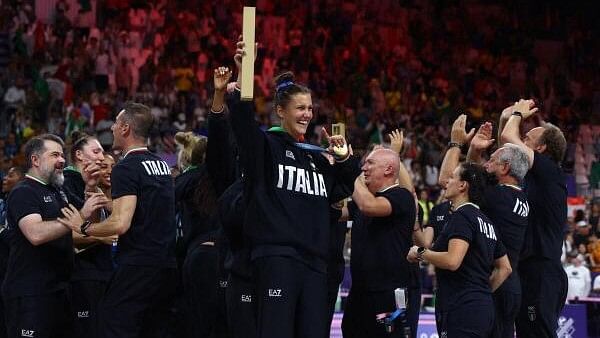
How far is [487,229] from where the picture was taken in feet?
30.0

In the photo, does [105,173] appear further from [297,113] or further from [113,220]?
[297,113]

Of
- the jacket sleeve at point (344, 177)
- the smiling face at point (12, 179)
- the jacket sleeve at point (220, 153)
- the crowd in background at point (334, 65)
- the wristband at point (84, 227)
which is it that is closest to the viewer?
the jacket sleeve at point (344, 177)

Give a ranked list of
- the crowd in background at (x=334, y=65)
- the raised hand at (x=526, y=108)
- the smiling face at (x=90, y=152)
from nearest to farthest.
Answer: the smiling face at (x=90, y=152) < the raised hand at (x=526, y=108) < the crowd in background at (x=334, y=65)

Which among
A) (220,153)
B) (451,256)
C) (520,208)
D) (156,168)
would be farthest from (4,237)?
(520,208)

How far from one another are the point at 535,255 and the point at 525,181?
73 centimetres

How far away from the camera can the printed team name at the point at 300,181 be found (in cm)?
761

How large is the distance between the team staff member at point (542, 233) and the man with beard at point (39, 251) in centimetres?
395

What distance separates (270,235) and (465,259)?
2.18 meters

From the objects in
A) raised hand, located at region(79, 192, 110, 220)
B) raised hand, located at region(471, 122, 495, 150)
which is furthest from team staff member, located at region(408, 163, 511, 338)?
raised hand, located at region(79, 192, 110, 220)

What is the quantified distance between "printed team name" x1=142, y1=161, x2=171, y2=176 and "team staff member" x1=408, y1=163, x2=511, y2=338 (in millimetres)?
2045

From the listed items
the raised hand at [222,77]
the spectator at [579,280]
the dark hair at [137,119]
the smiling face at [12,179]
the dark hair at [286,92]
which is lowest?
the spectator at [579,280]

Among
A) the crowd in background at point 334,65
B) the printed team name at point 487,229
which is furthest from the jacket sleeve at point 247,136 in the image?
the crowd in background at point 334,65

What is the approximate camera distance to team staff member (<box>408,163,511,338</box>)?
8.92 metres

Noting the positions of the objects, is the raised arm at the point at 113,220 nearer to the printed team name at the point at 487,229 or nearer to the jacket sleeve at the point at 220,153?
the jacket sleeve at the point at 220,153
